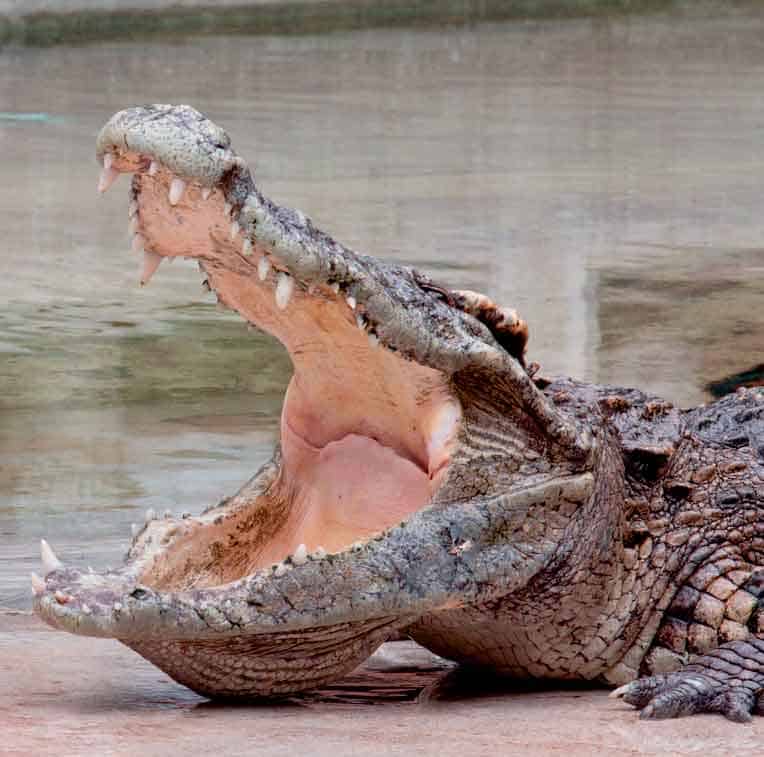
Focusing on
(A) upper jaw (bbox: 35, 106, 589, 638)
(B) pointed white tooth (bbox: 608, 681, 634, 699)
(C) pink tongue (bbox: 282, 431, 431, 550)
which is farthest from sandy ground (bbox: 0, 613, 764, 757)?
(C) pink tongue (bbox: 282, 431, 431, 550)

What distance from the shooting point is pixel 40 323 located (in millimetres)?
7469

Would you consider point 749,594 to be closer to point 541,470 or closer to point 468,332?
point 541,470

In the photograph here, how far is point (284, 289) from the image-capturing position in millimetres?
3326

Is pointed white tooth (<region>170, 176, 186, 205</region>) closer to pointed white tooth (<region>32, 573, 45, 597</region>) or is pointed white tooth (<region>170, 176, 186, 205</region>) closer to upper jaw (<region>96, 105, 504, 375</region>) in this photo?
upper jaw (<region>96, 105, 504, 375</region>)

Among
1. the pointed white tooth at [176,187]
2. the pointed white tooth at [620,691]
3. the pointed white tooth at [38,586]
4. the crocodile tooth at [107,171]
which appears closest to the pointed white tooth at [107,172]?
the crocodile tooth at [107,171]

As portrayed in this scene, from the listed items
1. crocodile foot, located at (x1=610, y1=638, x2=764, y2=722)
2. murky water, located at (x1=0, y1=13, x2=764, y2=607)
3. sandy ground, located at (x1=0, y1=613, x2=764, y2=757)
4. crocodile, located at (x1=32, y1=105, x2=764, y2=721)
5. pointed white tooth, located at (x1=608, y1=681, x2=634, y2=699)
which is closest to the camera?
sandy ground, located at (x1=0, y1=613, x2=764, y2=757)

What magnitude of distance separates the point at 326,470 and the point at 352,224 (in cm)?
586

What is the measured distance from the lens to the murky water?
592 cm

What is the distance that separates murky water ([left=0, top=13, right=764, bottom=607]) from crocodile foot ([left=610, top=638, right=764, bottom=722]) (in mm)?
1571

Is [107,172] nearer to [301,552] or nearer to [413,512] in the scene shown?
[301,552]

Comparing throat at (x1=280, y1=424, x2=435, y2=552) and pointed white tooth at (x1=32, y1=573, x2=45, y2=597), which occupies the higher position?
throat at (x1=280, y1=424, x2=435, y2=552)

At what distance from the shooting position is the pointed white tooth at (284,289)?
10.9ft

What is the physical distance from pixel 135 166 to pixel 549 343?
4153 millimetres

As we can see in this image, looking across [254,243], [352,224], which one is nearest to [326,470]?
[254,243]
